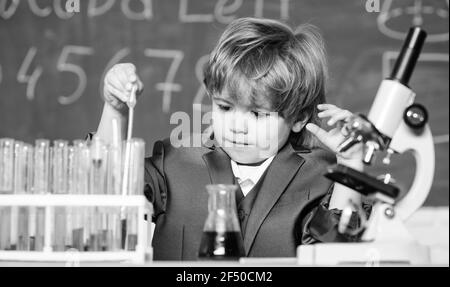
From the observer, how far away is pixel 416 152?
1136 millimetres

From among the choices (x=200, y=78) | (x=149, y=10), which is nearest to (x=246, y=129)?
(x=200, y=78)

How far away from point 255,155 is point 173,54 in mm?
1276

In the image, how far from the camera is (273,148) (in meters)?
1.50

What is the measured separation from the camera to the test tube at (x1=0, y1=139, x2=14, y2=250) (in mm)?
1107

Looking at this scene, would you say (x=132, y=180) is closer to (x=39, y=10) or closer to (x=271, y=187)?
(x=271, y=187)

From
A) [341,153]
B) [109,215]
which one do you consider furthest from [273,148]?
[109,215]

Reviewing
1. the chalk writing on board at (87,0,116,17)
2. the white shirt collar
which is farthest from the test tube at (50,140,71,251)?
the chalk writing on board at (87,0,116,17)

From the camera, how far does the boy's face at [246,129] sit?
1.42 m

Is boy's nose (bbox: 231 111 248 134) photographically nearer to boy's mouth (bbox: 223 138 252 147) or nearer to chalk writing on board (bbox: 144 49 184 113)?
boy's mouth (bbox: 223 138 252 147)

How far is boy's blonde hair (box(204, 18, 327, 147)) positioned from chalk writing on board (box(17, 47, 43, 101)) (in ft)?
4.38
